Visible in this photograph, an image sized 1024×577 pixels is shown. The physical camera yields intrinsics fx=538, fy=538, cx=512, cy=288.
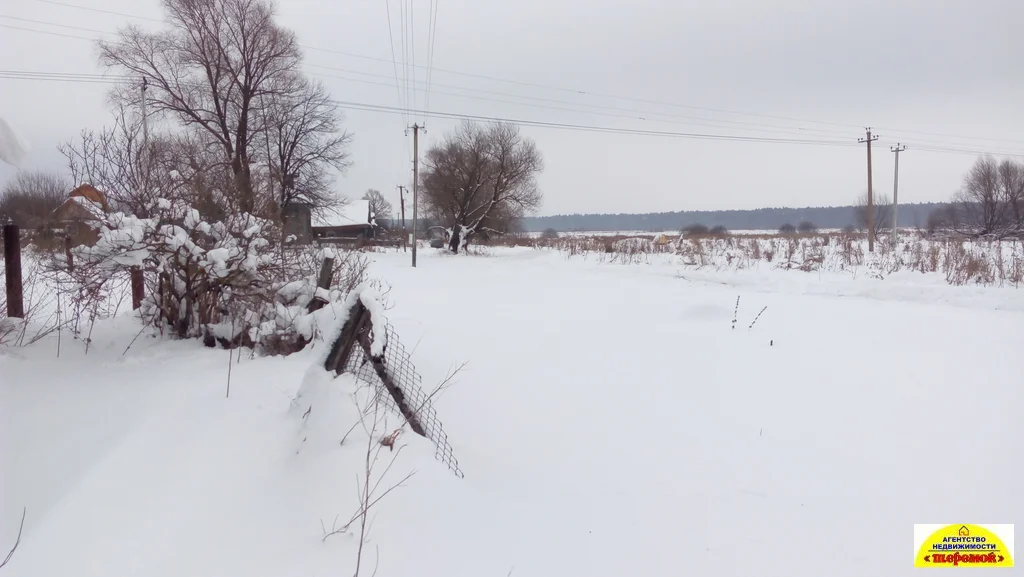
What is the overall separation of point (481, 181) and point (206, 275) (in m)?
30.8

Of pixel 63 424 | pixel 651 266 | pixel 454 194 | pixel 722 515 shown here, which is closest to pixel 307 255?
pixel 63 424

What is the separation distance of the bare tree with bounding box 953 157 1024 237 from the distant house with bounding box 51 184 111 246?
42.4 metres

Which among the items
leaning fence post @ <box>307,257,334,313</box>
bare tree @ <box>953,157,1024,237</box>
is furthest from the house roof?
bare tree @ <box>953,157,1024,237</box>

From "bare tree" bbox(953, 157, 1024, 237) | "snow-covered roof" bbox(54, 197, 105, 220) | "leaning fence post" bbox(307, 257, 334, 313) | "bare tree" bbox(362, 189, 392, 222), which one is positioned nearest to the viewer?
"leaning fence post" bbox(307, 257, 334, 313)

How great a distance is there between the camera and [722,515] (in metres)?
3.44

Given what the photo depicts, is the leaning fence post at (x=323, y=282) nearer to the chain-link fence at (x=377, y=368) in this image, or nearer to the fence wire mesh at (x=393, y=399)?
the fence wire mesh at (x=393, y=399)

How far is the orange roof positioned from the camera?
472cm

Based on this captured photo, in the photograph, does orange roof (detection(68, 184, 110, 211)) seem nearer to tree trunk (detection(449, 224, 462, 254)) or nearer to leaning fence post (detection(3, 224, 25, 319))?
leaning fence post (detection(3, 224, 25, 319))

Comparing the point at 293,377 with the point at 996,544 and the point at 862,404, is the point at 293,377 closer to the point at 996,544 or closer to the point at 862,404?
the point at 996,544

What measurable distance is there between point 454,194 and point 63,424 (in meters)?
33.1

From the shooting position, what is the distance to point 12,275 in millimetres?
4730

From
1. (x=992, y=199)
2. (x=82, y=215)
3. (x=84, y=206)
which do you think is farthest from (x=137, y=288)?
(x=992, y=199)

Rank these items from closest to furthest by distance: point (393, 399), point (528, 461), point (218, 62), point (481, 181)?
1. point (393, 399)
2. point (528, 461)
3. point (218, 62)
4. point (481, 181)

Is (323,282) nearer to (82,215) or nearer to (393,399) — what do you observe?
(393,399)
